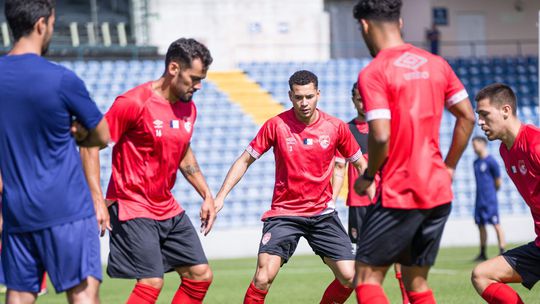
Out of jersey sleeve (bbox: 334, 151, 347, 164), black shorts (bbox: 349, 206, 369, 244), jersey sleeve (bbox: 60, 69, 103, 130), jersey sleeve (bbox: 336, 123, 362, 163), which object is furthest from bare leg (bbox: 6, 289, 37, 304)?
black shorts (bbox: 349, 206, 369, 244)

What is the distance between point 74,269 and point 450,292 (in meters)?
6.74

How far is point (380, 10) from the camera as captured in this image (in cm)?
600

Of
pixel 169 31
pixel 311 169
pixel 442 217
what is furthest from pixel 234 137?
pixel 442 217

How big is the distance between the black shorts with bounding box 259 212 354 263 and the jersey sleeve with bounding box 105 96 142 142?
6.11 feet

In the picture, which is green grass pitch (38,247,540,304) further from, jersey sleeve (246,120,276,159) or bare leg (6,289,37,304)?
bare leg (6,289,37,304)

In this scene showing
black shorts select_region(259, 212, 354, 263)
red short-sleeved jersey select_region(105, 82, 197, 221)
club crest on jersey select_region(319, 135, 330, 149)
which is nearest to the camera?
red short-sleeved jersey select_region(105, 82, 197, 221)

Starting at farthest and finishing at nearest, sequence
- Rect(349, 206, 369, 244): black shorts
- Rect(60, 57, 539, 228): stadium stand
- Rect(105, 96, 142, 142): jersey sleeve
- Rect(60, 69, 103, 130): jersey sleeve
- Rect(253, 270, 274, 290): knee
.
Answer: Rect(60, 57, 539, 228): stadium stand
Rect(349, 206, 369, 244): black shorts
Rect(253, 270, 274, 290): knee
Rect(105, 96, 142, 142): jersey sleeve
Rect(60, 69, 103, 130): jersey sleeve

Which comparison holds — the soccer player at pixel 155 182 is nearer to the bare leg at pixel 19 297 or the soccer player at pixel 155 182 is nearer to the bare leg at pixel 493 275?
the bare leg at pixel 19 297

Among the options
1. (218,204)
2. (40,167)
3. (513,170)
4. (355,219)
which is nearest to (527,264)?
(513,170)

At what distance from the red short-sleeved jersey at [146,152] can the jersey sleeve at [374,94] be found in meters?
1.94

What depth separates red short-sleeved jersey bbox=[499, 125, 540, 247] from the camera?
7.43 m

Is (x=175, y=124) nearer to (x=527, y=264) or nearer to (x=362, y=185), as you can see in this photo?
(x=362, y=185)

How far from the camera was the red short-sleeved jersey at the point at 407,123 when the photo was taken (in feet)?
19.5

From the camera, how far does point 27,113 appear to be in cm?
550
